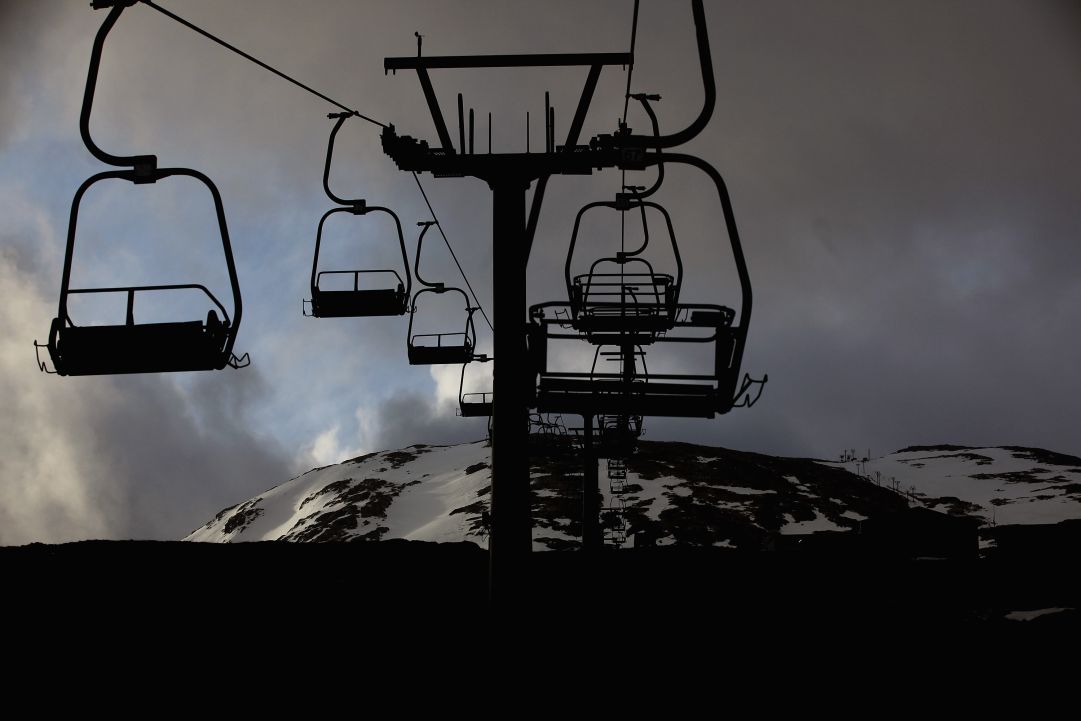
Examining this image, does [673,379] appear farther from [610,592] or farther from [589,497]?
[589,497]

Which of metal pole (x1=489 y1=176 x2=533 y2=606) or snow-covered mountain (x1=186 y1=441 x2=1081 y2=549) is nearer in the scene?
metal pole (x1=489 y1=176 x2=533 y2=606)

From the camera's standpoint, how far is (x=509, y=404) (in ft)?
29.9

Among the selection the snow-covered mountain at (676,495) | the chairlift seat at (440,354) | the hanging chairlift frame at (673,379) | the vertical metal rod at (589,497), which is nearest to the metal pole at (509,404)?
the hanging chairlift frame at (673,379)

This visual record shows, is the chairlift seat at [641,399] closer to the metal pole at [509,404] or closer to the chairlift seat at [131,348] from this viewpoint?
the metal pole at [509,404]

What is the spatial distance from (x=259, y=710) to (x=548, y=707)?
16.8ft

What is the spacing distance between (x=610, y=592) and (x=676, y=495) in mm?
63847

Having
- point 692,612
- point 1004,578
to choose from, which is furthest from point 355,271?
point 1004,578

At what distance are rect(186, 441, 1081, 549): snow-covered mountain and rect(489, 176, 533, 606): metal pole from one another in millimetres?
47223

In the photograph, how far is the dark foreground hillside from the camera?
17.2 meters

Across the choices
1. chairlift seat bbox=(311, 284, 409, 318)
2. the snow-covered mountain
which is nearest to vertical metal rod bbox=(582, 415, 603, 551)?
the snow-covered mountain

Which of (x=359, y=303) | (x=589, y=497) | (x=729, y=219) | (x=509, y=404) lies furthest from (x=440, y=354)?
(x=589, y=497)

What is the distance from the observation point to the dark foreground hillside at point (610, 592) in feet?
56.4

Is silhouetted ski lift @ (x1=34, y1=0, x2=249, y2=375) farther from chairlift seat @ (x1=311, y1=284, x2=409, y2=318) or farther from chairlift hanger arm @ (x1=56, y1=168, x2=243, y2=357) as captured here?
chairlift seat @ (x1=311, y1=284, x2=409, y2=318)

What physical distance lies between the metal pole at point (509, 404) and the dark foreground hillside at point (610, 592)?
829 centimetres
